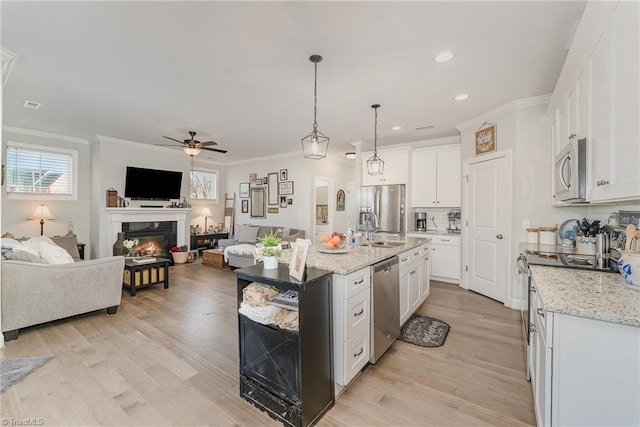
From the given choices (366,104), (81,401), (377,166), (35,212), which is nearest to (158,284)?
(35,212)

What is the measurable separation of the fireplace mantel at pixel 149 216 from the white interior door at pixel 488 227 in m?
6.25

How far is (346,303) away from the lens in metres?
1.94

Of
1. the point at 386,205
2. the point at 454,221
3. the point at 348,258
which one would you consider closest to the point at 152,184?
the point at 386,205

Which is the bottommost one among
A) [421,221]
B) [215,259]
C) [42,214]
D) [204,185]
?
[215,259]

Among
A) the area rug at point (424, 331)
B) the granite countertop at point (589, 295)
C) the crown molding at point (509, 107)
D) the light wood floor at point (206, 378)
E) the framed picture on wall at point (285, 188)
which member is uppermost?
the crown molding at point (509, 107)

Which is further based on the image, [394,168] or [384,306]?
[394,168]

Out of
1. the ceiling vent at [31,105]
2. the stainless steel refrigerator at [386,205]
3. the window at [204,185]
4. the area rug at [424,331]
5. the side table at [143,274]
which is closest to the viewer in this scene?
the area rug at [424,331]

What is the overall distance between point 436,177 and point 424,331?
3.10 metres

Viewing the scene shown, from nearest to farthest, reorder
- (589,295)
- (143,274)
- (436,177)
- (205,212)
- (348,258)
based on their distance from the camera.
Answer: (589,295) → (348,258) → (143,274) → (436,177) → (205,212)

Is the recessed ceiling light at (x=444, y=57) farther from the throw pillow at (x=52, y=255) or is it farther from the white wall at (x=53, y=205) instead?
the white wall at (x=53, y=205)

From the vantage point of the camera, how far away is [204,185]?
26.7 feet

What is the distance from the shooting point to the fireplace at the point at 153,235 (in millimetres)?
6055

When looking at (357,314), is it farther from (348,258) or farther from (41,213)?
(41,213)

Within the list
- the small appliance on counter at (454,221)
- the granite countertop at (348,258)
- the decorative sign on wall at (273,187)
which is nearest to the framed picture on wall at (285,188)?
the decorative sign on wall at (273,187)
